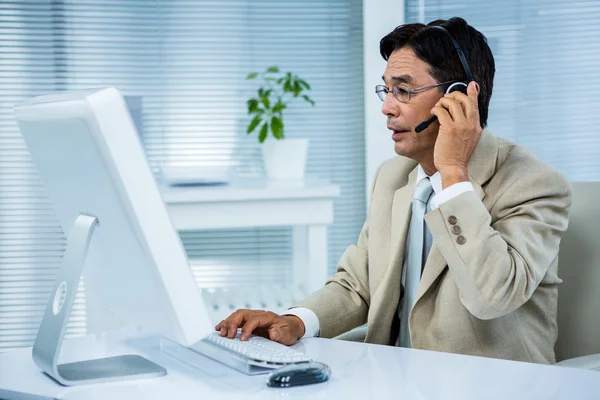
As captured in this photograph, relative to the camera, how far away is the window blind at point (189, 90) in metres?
3.62

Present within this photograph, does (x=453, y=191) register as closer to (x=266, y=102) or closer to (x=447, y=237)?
(x=447, y=237)

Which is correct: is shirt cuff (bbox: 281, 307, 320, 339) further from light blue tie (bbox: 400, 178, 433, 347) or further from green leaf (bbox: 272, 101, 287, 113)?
green leaf (bbox: 272, 101, 287, 113)

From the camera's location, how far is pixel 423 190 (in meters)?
1.74

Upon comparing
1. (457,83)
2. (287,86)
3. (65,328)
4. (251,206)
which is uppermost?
(457,83)

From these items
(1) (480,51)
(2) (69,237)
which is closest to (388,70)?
(1) (480,51)

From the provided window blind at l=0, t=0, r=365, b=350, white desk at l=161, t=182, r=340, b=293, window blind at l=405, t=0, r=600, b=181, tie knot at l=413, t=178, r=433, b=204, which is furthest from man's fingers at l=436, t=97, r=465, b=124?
window blind at l=0, t=0, r=365, b=350

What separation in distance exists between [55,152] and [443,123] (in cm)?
77

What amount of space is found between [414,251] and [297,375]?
67 cm

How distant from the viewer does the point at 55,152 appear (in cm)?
112

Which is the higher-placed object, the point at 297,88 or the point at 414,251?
the point at 297,88

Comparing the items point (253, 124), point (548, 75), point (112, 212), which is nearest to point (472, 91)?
point (112, 212)

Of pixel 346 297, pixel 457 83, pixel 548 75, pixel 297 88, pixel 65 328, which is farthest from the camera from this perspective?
pixel 297 88

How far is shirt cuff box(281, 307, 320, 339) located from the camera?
5.09 ft

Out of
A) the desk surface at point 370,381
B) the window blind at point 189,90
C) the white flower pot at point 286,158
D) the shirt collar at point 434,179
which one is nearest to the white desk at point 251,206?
the white flower pot at point 286,158
